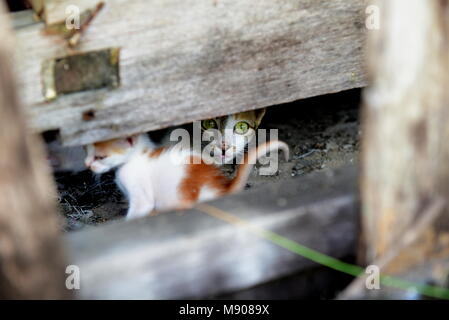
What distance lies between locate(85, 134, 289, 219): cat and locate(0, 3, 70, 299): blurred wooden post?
1190 millimetres

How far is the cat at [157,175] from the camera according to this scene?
2623 mm

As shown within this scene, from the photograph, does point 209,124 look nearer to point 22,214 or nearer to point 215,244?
point 215,244

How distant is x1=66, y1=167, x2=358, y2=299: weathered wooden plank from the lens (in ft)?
5.33

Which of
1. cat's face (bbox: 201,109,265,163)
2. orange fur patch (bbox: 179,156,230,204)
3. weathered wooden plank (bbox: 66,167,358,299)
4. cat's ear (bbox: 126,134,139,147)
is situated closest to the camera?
weathered wooden plank (bbox: 66,167,358,299)

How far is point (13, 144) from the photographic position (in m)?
1.24

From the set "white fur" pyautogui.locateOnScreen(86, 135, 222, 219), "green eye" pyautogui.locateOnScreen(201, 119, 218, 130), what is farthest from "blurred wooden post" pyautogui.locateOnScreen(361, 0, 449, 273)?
"green eye" pyautogui.locateOnScreen(201, 119, 218, 130)

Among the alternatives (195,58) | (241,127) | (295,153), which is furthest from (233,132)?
(195,58)

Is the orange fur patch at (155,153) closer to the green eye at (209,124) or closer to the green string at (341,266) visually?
the green eye at (209,124)

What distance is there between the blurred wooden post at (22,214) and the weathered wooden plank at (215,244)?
18 centimetres

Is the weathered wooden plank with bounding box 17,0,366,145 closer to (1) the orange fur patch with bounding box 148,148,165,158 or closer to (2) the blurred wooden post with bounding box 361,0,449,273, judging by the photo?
(1) the orange fur patch with bounding box 148,148,165,158

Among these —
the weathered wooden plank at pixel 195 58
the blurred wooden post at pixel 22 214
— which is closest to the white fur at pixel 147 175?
the weathered wooden plank at pixel 195 58

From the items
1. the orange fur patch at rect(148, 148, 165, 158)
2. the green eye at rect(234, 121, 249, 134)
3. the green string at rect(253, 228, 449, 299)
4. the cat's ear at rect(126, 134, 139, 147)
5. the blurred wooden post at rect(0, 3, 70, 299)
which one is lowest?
the green string at rect(253, 228, 449, 299)

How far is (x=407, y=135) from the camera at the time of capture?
155 cm

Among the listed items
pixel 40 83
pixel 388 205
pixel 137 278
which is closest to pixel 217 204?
pixel 137 278
